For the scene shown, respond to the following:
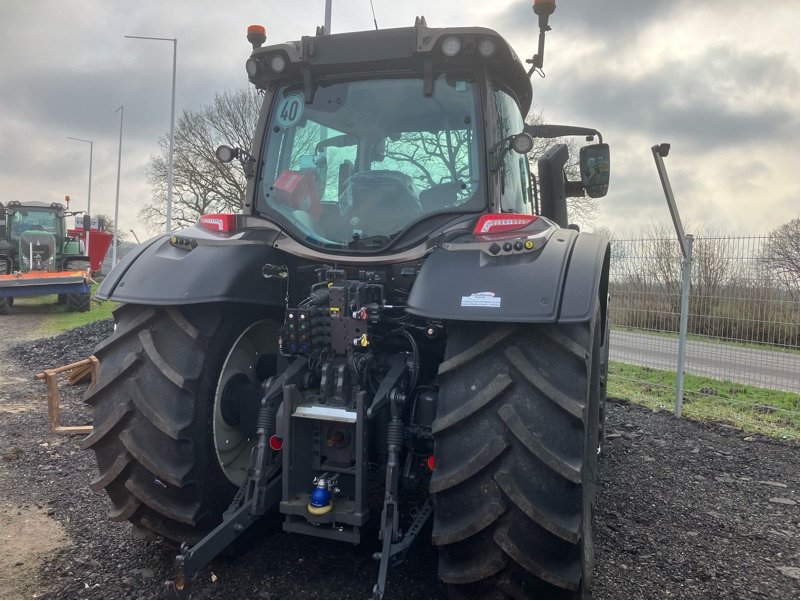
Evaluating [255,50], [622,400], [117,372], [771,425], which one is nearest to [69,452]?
[117,372]

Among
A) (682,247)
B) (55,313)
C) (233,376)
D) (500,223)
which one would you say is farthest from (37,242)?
(500,223)

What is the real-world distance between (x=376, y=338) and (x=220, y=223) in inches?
41.1

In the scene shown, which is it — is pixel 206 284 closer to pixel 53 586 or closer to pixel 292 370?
pixel 292 370

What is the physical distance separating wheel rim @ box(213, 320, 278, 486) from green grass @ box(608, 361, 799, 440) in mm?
5139

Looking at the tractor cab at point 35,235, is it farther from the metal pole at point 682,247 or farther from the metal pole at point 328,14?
the metal pole at point 682,247

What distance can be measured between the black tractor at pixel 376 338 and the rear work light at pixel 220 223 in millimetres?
11

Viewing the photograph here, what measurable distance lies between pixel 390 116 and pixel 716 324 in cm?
555

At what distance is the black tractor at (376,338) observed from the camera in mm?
2361

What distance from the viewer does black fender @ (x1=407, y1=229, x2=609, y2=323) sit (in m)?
2.38

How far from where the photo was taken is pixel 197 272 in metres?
2.93

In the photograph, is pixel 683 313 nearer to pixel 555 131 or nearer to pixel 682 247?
pixel 682 247

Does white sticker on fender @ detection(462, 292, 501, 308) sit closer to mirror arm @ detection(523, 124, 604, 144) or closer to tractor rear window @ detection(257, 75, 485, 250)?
tractor rear window @ detection(257, 75, 485, 250)

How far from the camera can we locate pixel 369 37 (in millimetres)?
3273

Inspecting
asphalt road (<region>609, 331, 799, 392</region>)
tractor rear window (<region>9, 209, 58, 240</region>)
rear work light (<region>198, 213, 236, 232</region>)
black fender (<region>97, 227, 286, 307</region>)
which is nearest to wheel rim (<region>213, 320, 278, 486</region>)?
black fender (<region>97, 227, 286, 307</region>)
